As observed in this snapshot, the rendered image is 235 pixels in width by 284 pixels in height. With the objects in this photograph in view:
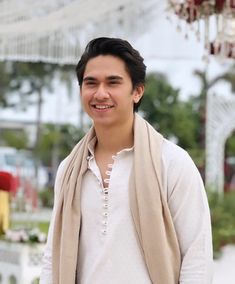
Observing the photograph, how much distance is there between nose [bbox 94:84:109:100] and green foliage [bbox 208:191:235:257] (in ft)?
20.3

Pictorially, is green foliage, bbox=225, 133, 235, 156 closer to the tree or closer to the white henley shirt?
the tree

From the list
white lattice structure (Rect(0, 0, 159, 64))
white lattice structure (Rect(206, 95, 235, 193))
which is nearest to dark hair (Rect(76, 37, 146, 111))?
white lattice structure (Rect(0, 0, 159, 64))

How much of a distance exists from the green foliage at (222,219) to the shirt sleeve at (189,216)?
6118 millimetres

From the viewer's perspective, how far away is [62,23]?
466 cm

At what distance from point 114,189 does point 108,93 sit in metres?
0.21

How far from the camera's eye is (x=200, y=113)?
74.5 feet

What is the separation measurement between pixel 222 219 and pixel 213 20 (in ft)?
19.3

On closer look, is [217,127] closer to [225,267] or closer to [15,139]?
[225,267]

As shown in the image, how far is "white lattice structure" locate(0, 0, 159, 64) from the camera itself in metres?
4.46

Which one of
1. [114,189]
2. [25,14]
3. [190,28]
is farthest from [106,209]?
[25,14]

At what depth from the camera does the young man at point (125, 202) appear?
1726 mm

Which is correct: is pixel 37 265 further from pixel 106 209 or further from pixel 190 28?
pixel 106 209

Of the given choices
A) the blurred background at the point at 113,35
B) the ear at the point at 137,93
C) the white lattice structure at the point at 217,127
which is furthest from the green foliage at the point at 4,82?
Answer: the ear at the point at 137,93

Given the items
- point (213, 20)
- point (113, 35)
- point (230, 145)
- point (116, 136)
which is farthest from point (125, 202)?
point (230, 145)
